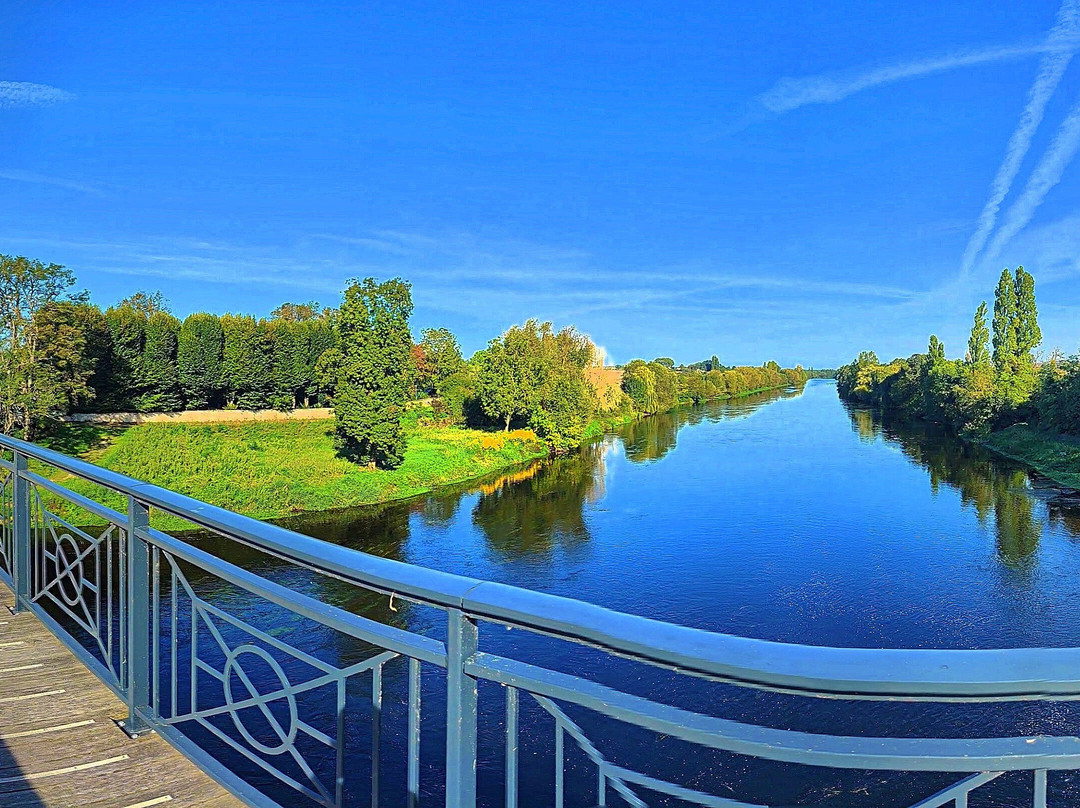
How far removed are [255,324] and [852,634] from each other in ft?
115

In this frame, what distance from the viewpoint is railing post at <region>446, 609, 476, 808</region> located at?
1.51m

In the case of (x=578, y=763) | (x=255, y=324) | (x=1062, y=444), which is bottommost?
(x=578, y=763)

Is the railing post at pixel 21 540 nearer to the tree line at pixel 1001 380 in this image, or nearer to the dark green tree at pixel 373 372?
the dark green tree at pixel 373 372

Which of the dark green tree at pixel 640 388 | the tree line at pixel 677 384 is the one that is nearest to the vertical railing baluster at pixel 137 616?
the tree line at pixel 677 384

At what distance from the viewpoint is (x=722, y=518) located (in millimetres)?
22828

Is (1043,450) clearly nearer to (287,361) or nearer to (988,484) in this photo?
(988,484)

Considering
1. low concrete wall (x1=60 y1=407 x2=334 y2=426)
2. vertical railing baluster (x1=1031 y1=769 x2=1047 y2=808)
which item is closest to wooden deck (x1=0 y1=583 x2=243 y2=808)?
vertical railing baluster (x1=1031 y1=769 x2=1047 y2=808)

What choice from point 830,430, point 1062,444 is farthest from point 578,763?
point 830,430

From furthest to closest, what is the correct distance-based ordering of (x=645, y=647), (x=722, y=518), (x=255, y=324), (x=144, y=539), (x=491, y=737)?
(x=255, y=324)
(x=722, y=518)
(x=491, y=737)
(x=144, y=539)
(x=645, y=647)

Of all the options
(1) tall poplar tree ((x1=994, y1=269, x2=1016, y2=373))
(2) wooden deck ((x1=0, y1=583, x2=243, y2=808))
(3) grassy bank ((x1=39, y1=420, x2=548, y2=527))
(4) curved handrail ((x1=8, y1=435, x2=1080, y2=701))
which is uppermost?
(1) tall poplar tree ((x1=994, y1=269, x2=1016, y2=373))

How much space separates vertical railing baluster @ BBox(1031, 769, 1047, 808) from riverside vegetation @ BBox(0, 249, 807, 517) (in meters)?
24.0

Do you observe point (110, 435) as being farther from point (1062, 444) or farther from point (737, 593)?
point (1062, 444)

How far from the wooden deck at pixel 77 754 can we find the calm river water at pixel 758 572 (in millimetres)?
2642

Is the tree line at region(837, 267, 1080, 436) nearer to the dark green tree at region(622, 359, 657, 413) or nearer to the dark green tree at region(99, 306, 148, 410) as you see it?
the dark green tree at region(622, 359, 657, 413)
